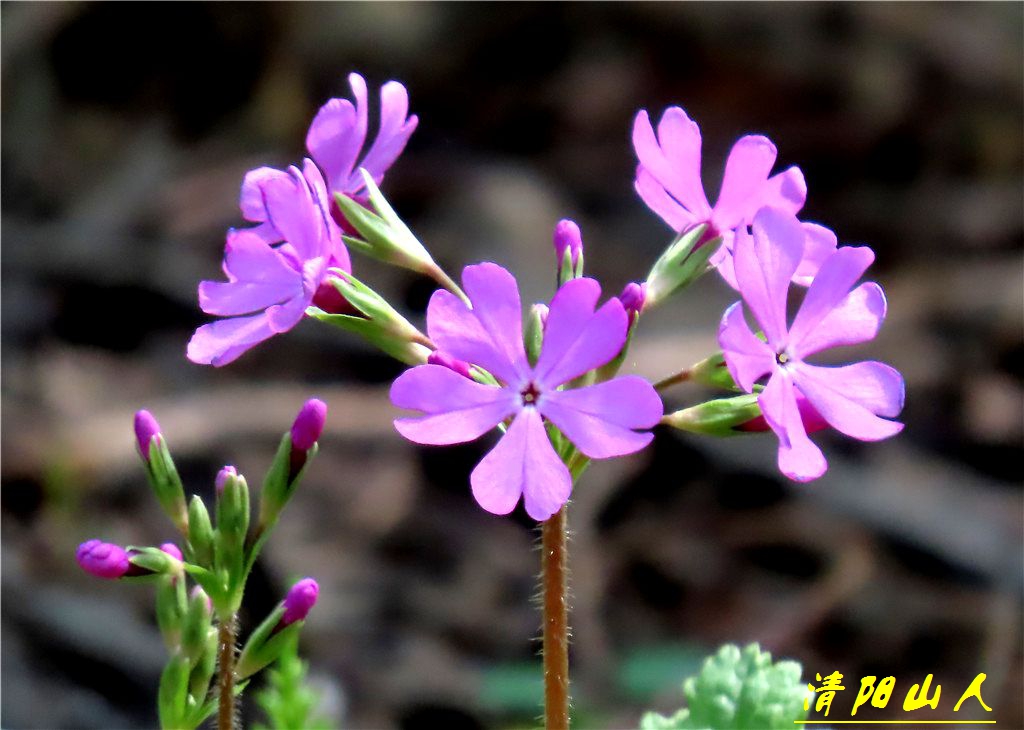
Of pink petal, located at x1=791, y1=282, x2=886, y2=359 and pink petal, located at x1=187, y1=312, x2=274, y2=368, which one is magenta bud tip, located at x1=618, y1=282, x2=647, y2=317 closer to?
pink petal, located at x1=791, y1=282, x2=886, y2=359

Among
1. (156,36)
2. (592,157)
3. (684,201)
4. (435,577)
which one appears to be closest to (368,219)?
(684,201)

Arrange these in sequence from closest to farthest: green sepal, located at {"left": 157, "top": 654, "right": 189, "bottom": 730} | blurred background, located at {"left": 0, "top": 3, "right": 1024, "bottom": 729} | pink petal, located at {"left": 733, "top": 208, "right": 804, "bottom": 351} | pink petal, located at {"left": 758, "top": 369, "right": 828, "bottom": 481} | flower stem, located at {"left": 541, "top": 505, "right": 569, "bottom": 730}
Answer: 1. pink petal, located at {"left": 758, "top": 369, "right": 828, "bottom": 481}
2. pink petal, located at {"left": 733, "top": 208, "right": 804, "bottom": 351}
3. flower stem, located at {"left": 541, "top": 505, "right": 569, "bottom": 730}
4. green sepal, located at {"left": 157, "top": 654, "right": 189, "bottom": 730}
5. blurred background, located at {"left": 0, "top": 3, "right": 1024, "bottom": 729}

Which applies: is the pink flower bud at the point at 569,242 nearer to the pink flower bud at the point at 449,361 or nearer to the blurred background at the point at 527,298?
the pink flower bud at the point at 449,361

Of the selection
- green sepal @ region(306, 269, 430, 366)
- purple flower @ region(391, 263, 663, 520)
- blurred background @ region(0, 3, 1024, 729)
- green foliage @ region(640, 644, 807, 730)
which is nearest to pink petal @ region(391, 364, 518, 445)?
purple flower @ region(391, 263, 663, 520)

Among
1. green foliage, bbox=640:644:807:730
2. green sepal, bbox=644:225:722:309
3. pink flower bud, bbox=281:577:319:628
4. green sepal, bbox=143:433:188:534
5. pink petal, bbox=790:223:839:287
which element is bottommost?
pink flower bud, bbox=281:577:319:628

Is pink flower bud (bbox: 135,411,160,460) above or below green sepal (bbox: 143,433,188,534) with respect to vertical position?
above

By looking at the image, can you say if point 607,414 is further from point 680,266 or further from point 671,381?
point 680,266

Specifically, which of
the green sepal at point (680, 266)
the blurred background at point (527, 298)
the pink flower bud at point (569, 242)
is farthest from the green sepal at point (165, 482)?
the blurred background at point (527, 298)

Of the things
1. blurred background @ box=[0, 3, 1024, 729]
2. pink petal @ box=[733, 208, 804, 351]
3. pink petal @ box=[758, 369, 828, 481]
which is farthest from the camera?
blurred background @ box=[0, 3, 1024, 729]
